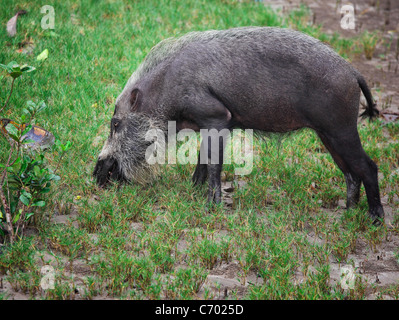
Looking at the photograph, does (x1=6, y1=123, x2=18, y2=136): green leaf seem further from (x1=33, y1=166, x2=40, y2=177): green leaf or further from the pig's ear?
the pig's ear

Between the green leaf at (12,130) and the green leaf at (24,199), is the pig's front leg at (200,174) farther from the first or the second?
the green leaf at (12,130)

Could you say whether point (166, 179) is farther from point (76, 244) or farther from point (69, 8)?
point (69, 8)

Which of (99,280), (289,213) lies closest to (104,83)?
(289,213)

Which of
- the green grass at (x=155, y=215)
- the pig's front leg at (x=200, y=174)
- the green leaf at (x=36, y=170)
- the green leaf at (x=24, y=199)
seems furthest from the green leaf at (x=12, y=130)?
the pig's front leg at (x=200, y=174)

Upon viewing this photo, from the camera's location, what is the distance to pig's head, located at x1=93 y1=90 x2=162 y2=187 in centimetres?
499

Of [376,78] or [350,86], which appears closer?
[350,86]

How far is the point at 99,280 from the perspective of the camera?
364 centimetres

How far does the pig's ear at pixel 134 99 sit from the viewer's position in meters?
4.93

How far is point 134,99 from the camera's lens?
16.3 feet

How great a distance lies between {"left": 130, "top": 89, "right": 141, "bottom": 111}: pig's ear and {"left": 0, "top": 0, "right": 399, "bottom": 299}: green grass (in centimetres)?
74

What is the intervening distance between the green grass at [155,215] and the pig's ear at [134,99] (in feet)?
2.44

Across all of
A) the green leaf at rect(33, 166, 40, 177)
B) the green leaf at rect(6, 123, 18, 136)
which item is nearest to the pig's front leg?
the green leaf at rect(33, 166, 40, 177)
